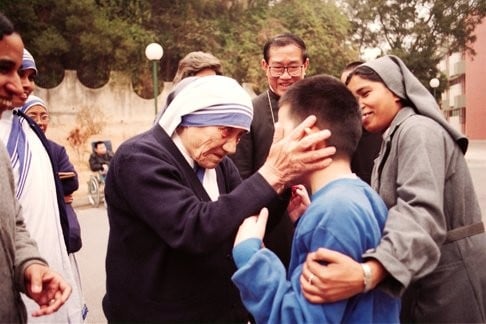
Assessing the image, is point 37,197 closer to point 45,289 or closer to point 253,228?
point 45,289

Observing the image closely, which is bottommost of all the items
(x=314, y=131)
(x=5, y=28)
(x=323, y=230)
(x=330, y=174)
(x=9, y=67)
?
(x=323, y=230)

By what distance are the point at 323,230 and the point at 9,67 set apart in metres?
1.32

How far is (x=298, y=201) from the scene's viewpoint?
6.67 ft

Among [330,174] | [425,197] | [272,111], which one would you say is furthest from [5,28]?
[272,111]

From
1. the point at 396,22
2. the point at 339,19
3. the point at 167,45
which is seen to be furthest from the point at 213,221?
the point at 396,22

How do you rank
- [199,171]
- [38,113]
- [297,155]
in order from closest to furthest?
1. [297,155]
2. [199,171]
3. [38,113]

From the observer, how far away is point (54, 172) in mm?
2846

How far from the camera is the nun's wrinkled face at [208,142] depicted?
6.28 ft

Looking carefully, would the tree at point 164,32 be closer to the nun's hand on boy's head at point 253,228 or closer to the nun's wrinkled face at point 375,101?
the nun's wrinkled face at point 375,101

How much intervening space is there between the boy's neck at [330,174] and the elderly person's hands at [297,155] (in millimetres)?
37

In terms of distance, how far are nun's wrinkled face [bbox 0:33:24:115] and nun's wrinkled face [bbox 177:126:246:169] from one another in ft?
2.14

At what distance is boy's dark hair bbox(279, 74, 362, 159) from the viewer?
1698 mm

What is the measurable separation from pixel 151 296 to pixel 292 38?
2365 mm

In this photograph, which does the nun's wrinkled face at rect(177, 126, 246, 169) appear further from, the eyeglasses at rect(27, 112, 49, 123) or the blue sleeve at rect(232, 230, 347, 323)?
the eyeglasses at rect(27, 112, 49, 123)
